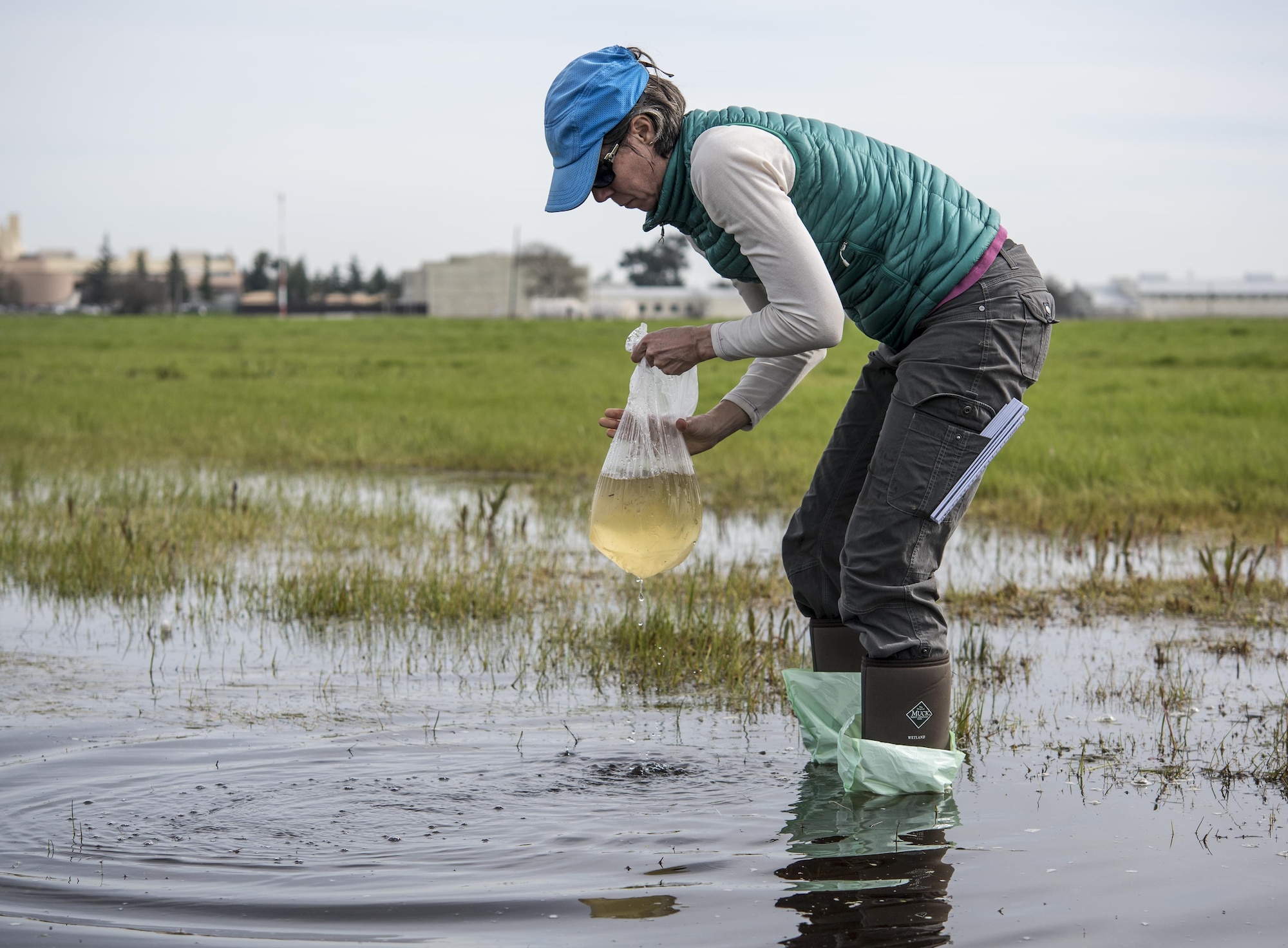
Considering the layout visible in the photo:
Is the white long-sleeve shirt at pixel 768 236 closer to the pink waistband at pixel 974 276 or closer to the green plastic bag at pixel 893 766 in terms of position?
the pink waistband at pixel 974 276

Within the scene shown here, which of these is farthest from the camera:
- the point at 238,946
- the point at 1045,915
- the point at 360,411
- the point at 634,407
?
the point at 360,411

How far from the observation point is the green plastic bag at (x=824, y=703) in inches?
140

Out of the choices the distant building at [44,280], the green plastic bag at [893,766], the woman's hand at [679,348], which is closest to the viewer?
the woman's hand at [679,348]

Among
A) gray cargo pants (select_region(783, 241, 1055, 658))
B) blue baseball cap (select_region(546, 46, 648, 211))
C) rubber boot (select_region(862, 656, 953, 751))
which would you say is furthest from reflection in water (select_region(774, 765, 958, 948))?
blue baseball cap (select_region(546, 46, 648, 211))

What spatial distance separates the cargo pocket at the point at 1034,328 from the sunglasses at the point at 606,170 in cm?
95

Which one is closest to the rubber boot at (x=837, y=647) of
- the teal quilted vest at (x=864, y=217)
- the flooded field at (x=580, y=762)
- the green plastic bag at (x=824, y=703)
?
the green plastic bag at (x=824, y=703)

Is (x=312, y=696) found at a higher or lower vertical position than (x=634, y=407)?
lower

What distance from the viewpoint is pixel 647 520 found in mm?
Result: 3635

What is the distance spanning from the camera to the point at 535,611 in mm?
5488

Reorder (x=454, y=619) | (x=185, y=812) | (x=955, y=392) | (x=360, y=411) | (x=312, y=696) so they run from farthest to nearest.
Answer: (x=360, y=411) < (x=454, y=619) < (x=312, y=696) < (x=185, y=812) < (x=955, y=392)

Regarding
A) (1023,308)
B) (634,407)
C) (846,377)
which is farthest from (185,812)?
(846,377)

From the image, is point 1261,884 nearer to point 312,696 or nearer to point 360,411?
point 312,696

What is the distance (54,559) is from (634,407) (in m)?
3.63

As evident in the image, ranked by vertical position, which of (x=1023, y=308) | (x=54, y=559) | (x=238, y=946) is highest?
(x=1023, y=308)
